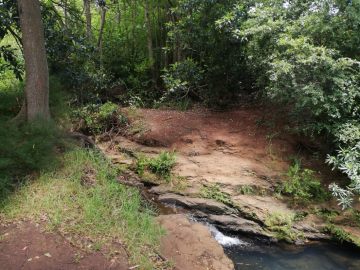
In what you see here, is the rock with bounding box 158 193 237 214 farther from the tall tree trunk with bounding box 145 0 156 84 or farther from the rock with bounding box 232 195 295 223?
the tall tree trunk with bounding box 145 0 156 84

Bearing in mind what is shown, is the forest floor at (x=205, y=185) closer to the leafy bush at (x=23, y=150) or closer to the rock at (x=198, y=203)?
the rock at (x=198, y=203)

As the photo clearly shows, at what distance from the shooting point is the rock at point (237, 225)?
6.05m

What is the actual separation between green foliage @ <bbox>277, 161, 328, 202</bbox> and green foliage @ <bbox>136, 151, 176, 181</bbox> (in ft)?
6.55

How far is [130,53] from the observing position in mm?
12062

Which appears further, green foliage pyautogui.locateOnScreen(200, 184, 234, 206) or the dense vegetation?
green foliage pyautogui.locateOnScreen(200, 184, 234, 206)

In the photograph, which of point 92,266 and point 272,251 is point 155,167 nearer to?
point 272,251

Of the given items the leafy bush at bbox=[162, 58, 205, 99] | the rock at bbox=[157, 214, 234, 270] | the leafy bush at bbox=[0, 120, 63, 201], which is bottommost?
the rock at bbox=[157, 214, 234, 270]

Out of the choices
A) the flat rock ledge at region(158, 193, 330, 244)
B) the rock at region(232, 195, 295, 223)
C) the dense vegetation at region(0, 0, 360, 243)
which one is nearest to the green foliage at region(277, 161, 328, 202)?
the dense vegetation at region(0, 0, 360, 243)

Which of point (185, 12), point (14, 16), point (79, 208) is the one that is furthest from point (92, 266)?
point (185, 12)

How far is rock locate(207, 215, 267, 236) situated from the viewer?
605 centimetres

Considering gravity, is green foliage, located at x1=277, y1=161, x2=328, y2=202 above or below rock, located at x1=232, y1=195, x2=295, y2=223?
above

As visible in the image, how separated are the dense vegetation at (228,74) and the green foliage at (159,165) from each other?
26 mm

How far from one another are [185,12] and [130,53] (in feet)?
10.7

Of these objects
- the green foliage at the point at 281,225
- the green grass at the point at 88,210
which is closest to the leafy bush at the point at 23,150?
the green grass at the point at 88,210
